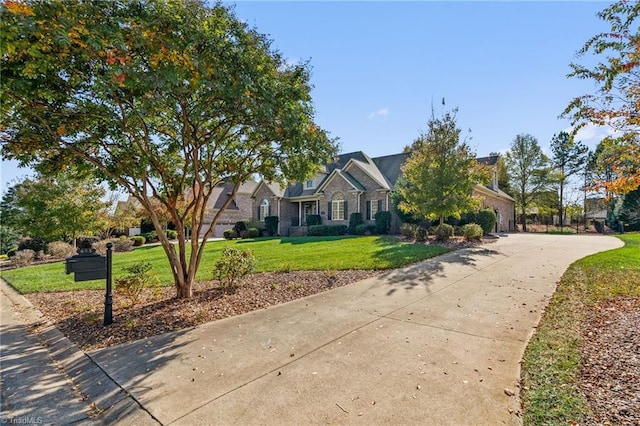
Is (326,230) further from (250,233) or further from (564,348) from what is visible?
(564,348)

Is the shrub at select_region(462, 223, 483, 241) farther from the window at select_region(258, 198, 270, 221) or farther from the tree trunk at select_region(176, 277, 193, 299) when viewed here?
the window at select_region(258, 198, 270, 221)

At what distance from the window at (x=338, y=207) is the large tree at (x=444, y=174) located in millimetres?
10171

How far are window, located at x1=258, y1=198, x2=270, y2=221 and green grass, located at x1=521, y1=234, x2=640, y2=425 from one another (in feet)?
84.3

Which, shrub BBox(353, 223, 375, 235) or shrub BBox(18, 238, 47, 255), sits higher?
shrub BBox(353, 223, 375, 235)

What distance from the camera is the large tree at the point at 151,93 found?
14.0 ft

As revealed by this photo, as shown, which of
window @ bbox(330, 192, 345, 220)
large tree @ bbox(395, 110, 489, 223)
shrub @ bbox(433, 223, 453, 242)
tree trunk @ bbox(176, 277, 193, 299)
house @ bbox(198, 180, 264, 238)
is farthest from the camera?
house @ bbox(198, 180, 264, 238)

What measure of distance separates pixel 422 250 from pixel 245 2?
10486mm

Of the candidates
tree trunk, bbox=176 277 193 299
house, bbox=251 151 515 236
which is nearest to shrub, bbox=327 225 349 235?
house, bbox=251 151 515 236

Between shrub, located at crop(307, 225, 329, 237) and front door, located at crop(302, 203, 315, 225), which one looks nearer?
shrub, located at crop(307, 225, 329, 237)

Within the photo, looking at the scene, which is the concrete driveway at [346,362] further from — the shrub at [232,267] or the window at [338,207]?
the window at [338,207]

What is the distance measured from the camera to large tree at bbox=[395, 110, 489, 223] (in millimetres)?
15664

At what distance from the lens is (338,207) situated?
89.0 ft

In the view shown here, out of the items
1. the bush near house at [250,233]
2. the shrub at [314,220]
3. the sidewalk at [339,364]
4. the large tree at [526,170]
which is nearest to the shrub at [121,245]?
the bush near house at [250,233]

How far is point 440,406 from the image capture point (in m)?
3.21
